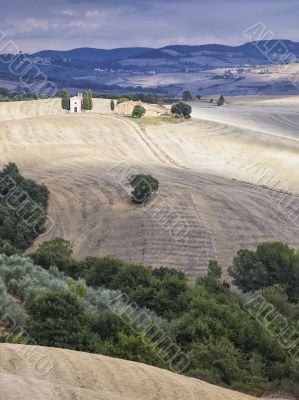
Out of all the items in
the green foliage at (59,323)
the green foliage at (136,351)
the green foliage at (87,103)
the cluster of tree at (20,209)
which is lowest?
the cluster of tree at (20,209)

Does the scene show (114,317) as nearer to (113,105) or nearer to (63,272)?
(63,272)

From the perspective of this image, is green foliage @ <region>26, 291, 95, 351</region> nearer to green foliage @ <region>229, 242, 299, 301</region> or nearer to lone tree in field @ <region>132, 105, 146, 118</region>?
green foliage @ <region>229, 242, 299, 301</region>

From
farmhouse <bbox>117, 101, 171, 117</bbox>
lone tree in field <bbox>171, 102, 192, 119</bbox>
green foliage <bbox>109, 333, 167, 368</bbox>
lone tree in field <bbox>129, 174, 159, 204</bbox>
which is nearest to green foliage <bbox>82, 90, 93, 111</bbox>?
farmhouse <bbox>117, 101, 171, 117</bbox>

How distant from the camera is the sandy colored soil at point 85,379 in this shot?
1809 centimetres

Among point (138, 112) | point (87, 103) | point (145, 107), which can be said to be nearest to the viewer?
point (138, 112)

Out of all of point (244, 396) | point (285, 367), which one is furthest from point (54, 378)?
point (285, 367)

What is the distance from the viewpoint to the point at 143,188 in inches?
2591

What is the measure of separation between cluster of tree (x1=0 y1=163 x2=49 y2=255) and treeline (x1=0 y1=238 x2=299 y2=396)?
19.1 meters

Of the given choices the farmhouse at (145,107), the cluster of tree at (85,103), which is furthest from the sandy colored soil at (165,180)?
the farmhouse at (145,107)

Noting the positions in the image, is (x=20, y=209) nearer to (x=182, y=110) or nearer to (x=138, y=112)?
(x=138, y=112)

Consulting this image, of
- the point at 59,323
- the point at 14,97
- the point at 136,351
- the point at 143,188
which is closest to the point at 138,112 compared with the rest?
the point at 14,97

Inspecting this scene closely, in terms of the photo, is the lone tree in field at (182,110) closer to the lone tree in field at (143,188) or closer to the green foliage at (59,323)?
the lone tree in field at (143,188)

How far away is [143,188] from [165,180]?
821 cm

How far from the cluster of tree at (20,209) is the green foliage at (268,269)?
17890 mm
